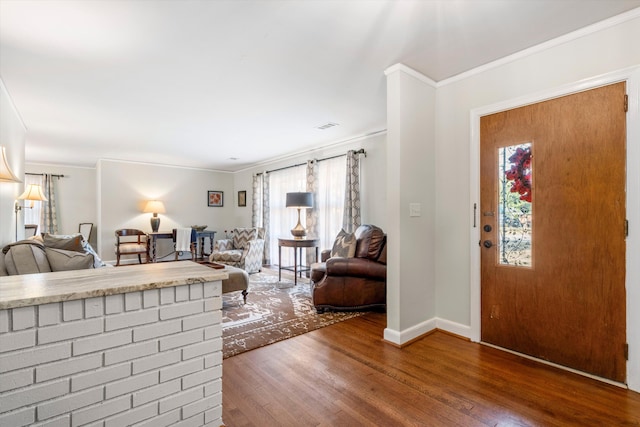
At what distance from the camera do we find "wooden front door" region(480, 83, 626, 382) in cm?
195

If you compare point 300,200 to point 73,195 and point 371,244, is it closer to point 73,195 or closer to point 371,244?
point 371,244

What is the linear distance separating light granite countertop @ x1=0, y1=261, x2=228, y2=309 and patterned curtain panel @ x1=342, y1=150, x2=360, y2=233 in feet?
11.1

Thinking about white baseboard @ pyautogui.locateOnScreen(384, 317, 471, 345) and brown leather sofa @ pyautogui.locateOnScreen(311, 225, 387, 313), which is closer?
Result: white baseboard @ pyautogui.locateOnScreen(384, 317, 471, 345)

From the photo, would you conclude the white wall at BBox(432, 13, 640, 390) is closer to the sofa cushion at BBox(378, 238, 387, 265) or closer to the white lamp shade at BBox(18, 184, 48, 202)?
the sofa cushion at BBox(378, 238, 387, 265)

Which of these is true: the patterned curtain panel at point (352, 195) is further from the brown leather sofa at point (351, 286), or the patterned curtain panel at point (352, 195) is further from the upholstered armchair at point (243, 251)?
the upholstered armchair at point (243, 251)

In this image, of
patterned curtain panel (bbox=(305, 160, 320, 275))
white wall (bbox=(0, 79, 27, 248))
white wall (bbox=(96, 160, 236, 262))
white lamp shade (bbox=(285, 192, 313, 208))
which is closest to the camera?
white wall (bbox=(0, 79, 27, 248))

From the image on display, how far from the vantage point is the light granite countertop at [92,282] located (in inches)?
37.4

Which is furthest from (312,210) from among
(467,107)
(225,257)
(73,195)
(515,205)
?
(73,195)

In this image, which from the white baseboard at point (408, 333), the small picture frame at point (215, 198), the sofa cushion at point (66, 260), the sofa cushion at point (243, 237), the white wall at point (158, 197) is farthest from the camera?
the small picture frame at point (215, 198)

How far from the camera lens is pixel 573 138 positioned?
210 cm

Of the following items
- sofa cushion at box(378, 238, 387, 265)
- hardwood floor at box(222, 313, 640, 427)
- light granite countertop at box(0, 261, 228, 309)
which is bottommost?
hardwood floor at box(222, 313, 640, 427)

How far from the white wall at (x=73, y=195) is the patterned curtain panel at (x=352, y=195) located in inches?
246

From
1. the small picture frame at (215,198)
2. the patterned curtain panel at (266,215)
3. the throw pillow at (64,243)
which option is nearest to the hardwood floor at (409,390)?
the throw pillow at (64,243)

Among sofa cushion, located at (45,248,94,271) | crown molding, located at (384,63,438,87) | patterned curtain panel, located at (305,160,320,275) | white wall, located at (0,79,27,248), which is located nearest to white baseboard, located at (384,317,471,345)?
crown molding, located at (384,63,438,87)
